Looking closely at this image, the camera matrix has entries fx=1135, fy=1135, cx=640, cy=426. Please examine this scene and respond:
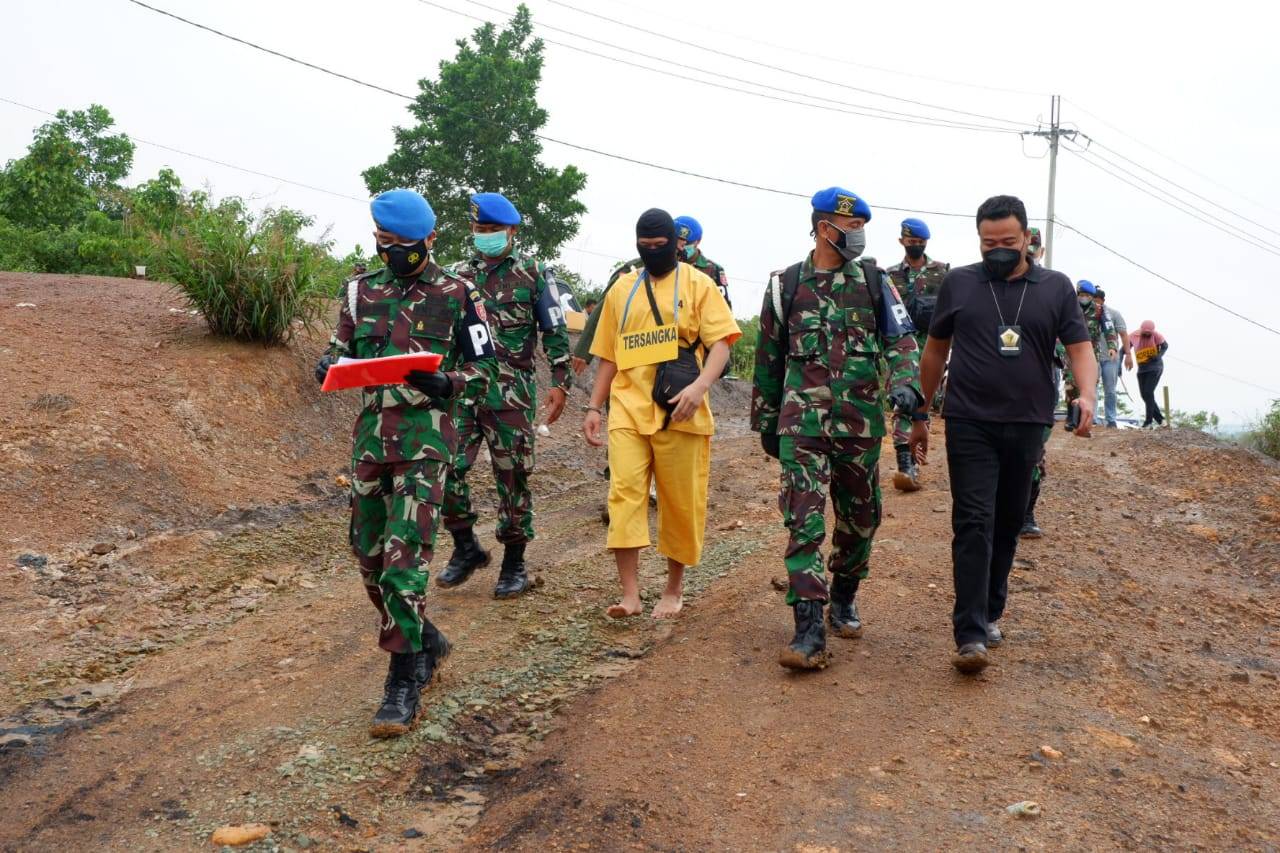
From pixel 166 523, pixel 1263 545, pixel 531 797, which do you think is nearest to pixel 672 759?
pixel 531 797

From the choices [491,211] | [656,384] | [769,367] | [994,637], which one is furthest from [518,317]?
[994,637]

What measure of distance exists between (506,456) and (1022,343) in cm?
289

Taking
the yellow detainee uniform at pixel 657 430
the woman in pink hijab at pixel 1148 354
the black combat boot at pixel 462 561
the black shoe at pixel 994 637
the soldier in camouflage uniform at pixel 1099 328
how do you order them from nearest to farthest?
the black shoe at pixel 994 637 → the yellow detainee uniform at pixel 657 430 → the black combat boot at pixel 462 561 → the soldier in camouflage uniform at pixel 1099 328 → the woman in pink hijab at pixel 1148 354

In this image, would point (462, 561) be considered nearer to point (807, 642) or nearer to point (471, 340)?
point (471, 340)

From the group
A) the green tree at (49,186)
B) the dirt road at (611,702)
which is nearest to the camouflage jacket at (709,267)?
the dirt road at (611,702)

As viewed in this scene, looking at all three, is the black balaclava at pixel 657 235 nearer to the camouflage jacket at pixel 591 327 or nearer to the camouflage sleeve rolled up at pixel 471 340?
the camouflage jacket at pixel 591 327

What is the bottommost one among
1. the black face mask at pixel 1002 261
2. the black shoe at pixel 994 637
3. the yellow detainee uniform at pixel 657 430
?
the black shoe at pixel 994 637

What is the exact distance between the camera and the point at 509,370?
6383 mm

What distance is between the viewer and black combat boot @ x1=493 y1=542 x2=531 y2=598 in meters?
6.40

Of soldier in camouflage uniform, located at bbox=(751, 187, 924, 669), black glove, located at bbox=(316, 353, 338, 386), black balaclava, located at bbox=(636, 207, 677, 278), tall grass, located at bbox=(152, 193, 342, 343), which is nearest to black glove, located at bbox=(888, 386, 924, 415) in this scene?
soldier in camouflage uniform, located at bbox=(751, 187, 924, 669)

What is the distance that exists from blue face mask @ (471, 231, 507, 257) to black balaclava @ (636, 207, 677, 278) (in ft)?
3.55

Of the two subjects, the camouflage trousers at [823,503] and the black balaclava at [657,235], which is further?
the black balaclava at [657,235]

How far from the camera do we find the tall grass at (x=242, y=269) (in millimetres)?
10438

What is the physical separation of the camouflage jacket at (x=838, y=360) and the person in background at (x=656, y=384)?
0.46 m
